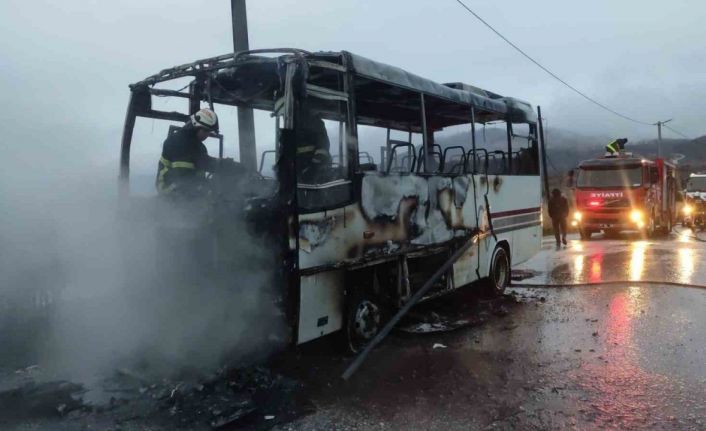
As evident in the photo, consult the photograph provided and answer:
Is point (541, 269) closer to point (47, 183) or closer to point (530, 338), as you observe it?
point (530, 338)

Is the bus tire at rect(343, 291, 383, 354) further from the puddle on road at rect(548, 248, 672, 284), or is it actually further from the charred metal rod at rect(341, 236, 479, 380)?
the puddle on road at rect(548, 248, 672, 284)

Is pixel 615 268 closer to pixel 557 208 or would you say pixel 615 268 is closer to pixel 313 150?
pixel 557 208

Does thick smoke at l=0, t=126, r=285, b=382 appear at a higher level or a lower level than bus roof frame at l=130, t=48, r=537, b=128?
lower

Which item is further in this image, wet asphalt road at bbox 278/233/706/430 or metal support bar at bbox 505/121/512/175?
metal support bar at bbox 505/121/512/175

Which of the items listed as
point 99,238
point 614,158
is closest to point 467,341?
point 99,238

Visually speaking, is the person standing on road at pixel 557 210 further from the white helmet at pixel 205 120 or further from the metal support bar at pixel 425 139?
the white helmet at pixel 205 120

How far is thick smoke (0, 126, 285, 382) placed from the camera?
503cm

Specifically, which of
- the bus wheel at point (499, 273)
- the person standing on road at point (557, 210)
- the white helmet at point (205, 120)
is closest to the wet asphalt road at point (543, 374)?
the bus wheel at point (499, 273)

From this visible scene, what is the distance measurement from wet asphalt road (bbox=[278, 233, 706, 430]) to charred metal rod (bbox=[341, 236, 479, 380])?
0.36ft

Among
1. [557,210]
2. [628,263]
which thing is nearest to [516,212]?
[628,263]

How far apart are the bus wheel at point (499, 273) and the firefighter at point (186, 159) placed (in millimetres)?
4813

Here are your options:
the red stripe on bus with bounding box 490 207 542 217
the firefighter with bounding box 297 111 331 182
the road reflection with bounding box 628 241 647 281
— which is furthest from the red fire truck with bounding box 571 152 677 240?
the firefighter with bounding box 297 111 331 182

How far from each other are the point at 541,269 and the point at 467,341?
6.42 metres

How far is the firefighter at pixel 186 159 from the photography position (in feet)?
17.5
